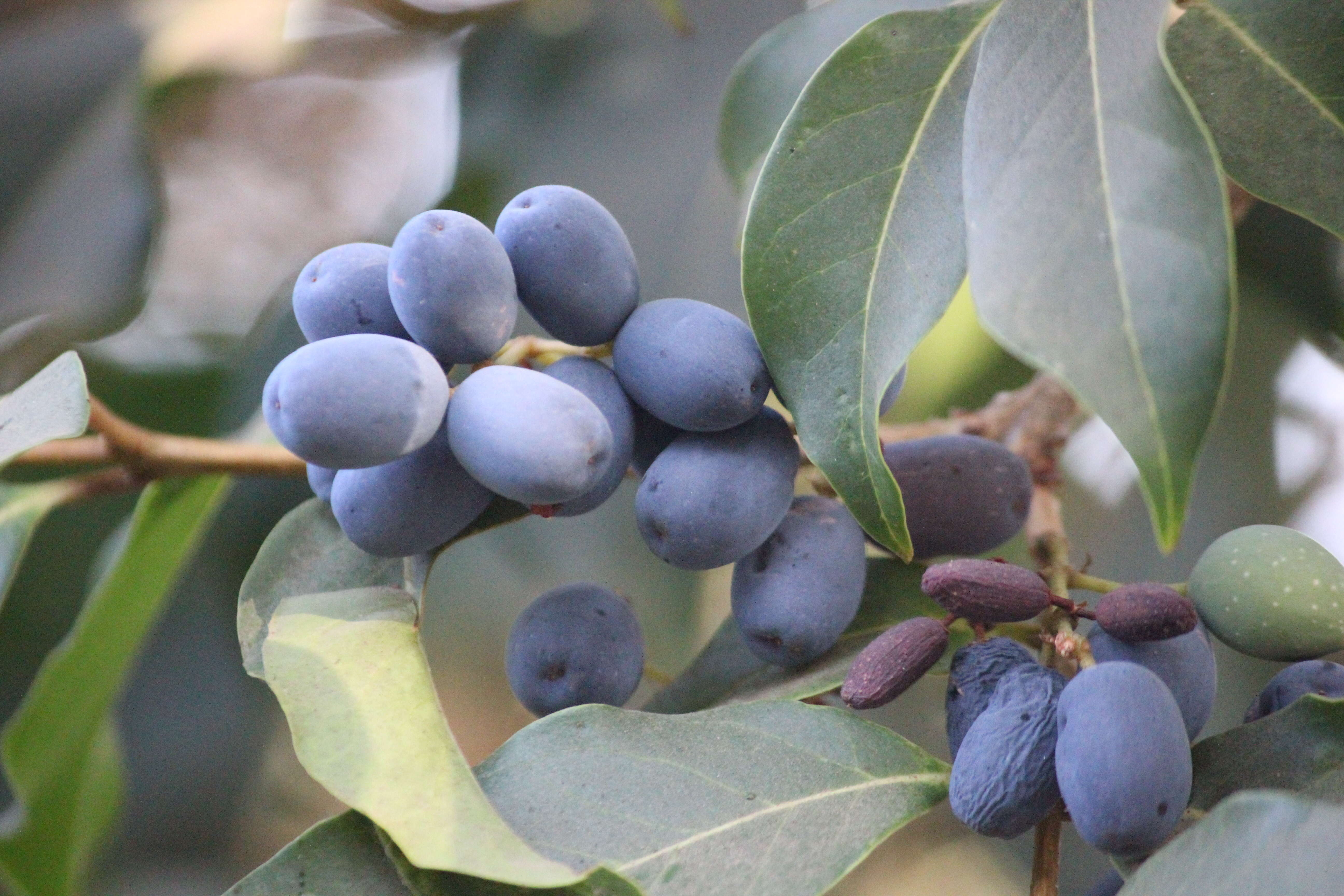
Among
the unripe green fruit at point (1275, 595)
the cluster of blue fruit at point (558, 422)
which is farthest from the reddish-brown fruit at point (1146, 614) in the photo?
the cluster of blue fruit at point (558, 422)

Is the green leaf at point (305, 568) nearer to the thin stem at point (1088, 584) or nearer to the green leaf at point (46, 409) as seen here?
the green leaf at point (46, 409)

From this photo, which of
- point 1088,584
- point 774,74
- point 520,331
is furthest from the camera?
point 520,331

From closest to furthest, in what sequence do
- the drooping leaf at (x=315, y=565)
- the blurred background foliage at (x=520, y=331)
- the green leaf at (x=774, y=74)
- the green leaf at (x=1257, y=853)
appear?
the green leaf at (x=1257, y=853) → the drooping leaf at (x=315, y=565) → the green leaf at (x=774, y=74) → the blurred background foliage at (x=520, y=331)

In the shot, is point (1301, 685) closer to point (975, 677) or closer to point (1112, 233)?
point (975, 677)

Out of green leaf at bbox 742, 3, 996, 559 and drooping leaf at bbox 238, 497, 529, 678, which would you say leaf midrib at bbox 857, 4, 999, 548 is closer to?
green leaf at bbox 742, 3, 996, 559

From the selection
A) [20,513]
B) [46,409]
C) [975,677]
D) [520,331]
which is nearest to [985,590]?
[975,677]

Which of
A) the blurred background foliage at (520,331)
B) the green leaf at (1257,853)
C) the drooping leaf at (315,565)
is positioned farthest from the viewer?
the blurred background foliage at (520,331)

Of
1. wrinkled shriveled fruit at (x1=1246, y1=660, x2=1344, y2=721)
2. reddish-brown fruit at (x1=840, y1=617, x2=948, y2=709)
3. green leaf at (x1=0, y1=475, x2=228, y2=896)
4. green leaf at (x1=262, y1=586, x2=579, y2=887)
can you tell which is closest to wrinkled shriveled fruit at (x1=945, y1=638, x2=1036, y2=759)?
reddish-brown fruit at (x1=840, y1=617, x2=948, y2=709)
